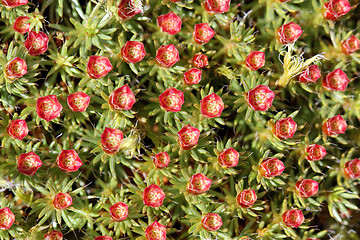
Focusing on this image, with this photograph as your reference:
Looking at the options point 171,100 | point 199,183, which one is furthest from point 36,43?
point 199,183

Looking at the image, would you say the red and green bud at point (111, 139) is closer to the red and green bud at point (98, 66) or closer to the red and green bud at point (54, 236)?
the red and green bud at point (98, 66)

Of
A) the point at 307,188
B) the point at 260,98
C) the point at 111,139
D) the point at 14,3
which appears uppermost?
the point at 14,3

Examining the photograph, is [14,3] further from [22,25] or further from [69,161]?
[69,161]

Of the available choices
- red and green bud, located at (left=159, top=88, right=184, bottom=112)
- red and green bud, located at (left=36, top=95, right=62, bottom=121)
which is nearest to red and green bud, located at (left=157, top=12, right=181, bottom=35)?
red and green bud, located at (left=159, top=88, right=184, bottom=112)

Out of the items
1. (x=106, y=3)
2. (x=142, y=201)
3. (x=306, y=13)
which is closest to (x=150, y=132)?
(x=142, y=201)

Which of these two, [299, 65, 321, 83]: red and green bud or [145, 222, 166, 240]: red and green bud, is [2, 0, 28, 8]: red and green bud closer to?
[145, 222, 166, 240]: red and green bud

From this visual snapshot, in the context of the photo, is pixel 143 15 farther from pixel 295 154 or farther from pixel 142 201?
pixel 295 154

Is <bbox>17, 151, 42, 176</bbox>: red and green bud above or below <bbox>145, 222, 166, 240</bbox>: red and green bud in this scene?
above
